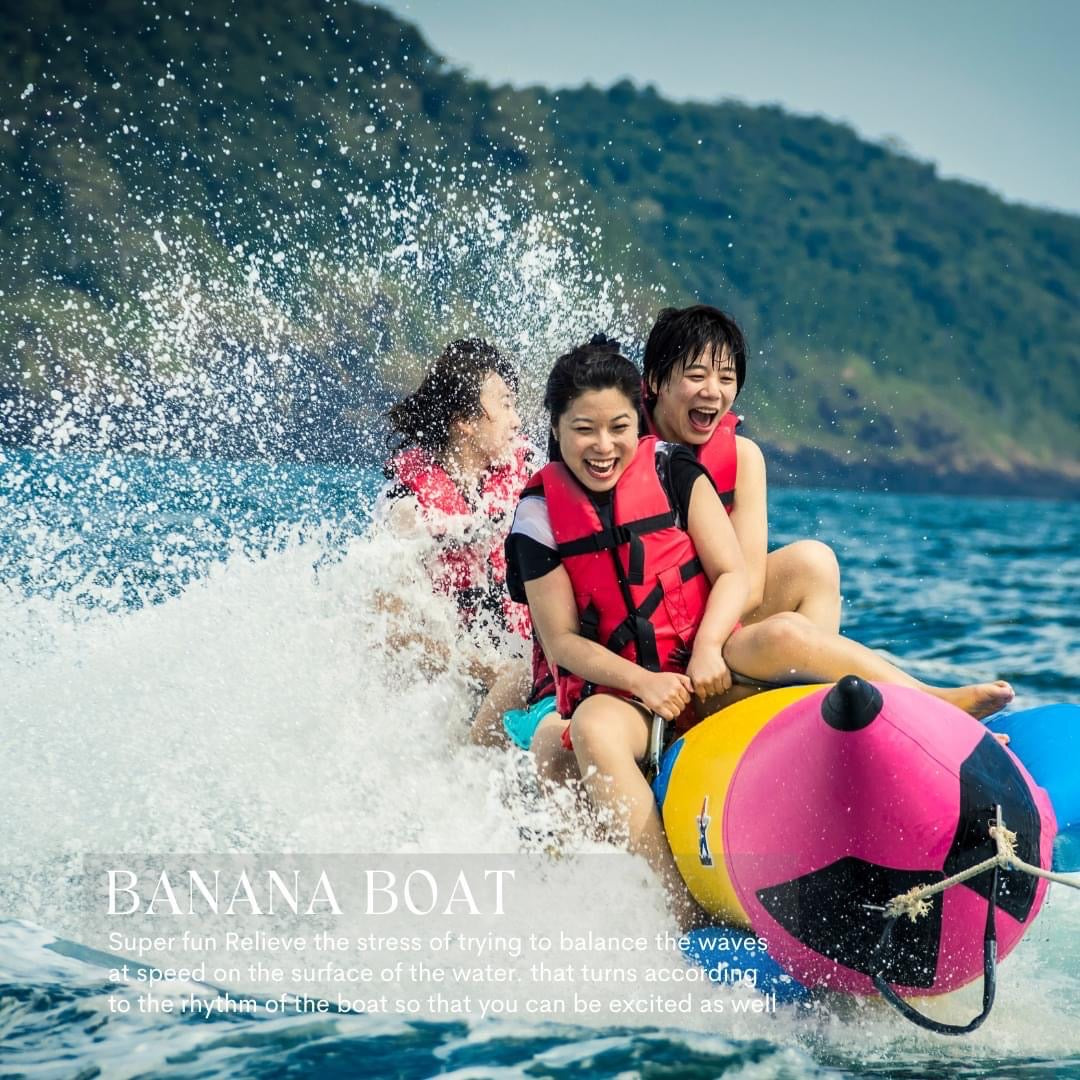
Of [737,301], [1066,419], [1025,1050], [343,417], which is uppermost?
[737,301]

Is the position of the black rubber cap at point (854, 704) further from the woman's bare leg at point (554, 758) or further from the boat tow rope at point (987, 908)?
the woman's bare leg at point (554, 758)

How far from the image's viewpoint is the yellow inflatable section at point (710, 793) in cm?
309

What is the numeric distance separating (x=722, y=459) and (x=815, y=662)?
2.50ft

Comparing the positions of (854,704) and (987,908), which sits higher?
(854,704)

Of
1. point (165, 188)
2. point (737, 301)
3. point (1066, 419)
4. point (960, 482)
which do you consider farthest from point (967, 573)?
point (1066, 419)

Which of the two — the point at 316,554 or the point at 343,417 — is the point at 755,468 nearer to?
the point at 316,554

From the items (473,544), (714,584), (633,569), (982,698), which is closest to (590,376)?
(633,569)

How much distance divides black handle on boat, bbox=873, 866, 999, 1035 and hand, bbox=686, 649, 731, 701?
2.64 ft

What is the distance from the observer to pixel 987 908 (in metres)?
2.87

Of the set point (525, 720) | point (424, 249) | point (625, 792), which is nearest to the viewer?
point (625, 792)

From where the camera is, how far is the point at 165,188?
3806 cm

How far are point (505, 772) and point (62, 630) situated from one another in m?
2.89

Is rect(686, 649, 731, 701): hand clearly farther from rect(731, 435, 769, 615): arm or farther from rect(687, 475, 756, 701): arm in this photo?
rect(731, 435, 769, 615): arm

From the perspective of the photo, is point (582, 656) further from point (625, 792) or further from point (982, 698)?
point (982, 698)
